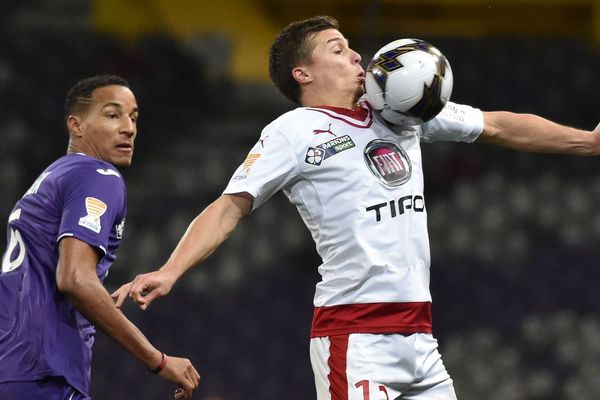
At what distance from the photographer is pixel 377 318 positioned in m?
3.92

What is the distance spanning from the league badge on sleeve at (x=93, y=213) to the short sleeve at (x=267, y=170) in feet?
1.53

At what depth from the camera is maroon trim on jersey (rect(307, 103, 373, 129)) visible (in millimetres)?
4113

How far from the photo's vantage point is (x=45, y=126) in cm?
972

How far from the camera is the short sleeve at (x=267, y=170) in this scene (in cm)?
397

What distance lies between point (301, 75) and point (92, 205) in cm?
103

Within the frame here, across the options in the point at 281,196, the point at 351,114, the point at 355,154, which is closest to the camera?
the point at 355,154

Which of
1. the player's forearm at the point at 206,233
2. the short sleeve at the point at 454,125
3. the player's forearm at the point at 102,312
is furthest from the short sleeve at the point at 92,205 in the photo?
the short sleeve at the point at 454,125

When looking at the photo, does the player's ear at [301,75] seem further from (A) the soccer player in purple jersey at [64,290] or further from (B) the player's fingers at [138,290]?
(B) the player's fingers at [138,290]

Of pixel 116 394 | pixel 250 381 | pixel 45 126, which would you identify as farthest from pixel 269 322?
pixel 45 126

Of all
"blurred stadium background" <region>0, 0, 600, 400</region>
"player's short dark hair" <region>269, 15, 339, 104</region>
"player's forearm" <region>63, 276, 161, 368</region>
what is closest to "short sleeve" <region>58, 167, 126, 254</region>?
"player's forearm" <region>63, 276, 161, 368</region>

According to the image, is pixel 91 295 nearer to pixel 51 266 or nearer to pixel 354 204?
pixel 51 266

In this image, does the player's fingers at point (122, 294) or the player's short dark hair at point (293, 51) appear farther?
the player's short dark hair at point (293, 51)

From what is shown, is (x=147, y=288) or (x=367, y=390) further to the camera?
(x=367, y=390)

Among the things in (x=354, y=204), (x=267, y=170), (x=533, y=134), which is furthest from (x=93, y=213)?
(x=533, y=134)
